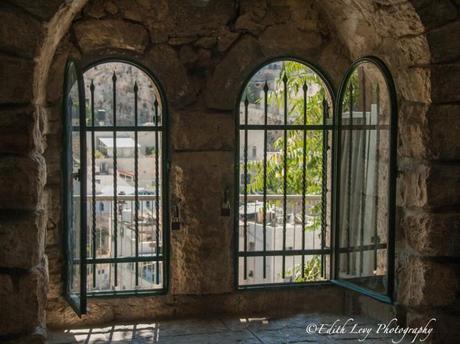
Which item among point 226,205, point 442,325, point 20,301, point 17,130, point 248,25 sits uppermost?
point 248,25

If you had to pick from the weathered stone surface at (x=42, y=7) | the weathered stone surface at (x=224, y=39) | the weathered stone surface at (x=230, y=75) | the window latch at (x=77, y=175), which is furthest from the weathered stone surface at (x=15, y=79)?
the weathered stone surface at (x=224, y=39)

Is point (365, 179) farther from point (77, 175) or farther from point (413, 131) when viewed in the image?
point (77, 175)

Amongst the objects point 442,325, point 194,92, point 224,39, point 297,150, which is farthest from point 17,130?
point 297,150

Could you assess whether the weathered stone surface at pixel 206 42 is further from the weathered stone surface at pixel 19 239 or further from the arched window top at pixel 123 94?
the arched window top at pixel 123 94

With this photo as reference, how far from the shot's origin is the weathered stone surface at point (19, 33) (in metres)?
3.09

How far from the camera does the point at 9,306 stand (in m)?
3.22

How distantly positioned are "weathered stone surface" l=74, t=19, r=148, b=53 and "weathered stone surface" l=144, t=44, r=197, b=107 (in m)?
0.12

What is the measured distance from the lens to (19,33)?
3.12m

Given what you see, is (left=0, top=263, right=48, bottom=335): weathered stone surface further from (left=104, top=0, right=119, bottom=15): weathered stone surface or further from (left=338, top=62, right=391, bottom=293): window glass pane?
(left=338, top=62, right=391, bottom=293): window glass pane

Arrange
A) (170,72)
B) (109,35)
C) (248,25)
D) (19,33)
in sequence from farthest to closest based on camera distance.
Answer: (248,25) < (170,72) < (109,35) < (19,33)

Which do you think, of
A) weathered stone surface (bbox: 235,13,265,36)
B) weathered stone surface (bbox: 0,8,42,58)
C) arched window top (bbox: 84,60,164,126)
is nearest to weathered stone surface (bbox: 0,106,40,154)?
weathered stone surface (bbox: 0,8,42,58)

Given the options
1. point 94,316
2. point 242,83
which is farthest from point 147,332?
point 242,83

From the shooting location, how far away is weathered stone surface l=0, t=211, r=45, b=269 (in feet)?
10.5

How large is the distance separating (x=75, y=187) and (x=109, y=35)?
3.82 ft
